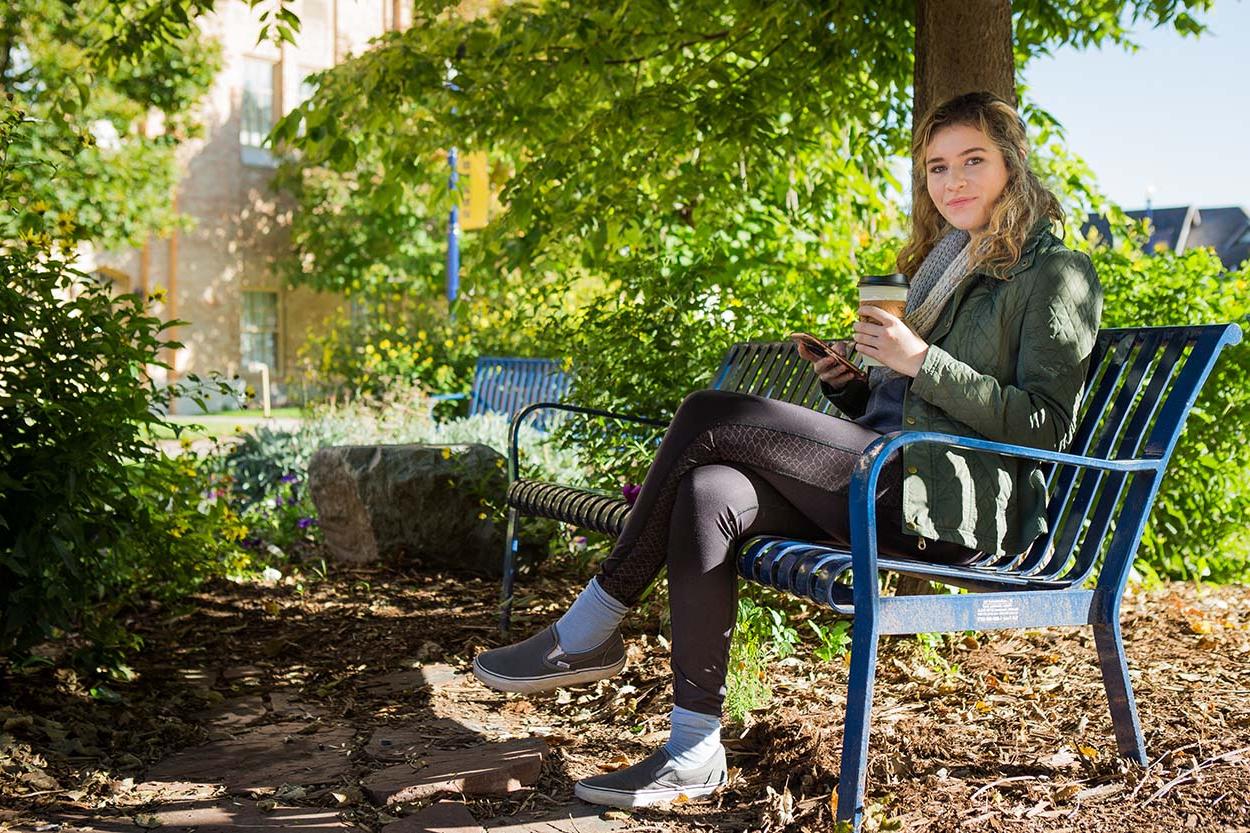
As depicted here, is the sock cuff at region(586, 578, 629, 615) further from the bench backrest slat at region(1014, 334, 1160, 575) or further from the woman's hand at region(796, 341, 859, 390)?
the bench backrest slat at region(1014, 334, 1160, 575)

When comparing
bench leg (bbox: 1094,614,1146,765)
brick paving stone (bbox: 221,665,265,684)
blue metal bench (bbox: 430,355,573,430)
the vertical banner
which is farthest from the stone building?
bench leg (bbox: 1094,614,1146,765)

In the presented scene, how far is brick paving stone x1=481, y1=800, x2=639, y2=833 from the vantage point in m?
2.52

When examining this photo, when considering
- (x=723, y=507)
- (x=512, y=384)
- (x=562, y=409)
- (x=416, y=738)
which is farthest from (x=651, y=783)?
(x=512, y=384)

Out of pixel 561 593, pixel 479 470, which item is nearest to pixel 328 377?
pixel 479 470

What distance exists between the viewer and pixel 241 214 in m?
23.4

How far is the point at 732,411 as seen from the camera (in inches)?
106

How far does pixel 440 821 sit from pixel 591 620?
57cm

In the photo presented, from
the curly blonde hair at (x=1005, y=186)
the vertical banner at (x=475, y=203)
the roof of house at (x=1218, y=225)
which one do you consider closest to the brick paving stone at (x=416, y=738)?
the curly blonde hair at (x=1005, y=186)

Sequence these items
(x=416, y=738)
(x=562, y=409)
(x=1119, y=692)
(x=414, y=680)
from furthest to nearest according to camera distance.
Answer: (x=562, y=409)
(x=414, y=680)
(x=416, y=738)
(x=1119, y=692)

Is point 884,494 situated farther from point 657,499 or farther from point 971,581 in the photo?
point 657,499

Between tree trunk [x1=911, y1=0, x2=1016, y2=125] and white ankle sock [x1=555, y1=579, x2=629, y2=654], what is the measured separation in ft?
7.01

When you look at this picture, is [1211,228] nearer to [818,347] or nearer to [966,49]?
[966,49]

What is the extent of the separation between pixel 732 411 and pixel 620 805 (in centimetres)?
88

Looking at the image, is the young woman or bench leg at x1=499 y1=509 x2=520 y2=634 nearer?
the young woman
